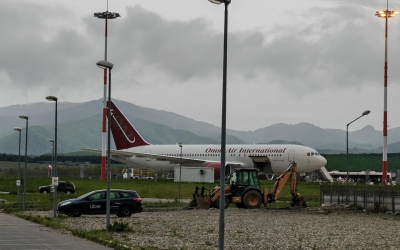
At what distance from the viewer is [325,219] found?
35.2 m

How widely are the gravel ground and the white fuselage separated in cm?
3361

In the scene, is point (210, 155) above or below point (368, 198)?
above

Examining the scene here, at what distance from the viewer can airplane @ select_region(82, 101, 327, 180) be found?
75500 millimetres

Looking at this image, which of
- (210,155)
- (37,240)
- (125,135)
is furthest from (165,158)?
(37,240)

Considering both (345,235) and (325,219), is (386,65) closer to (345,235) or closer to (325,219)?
(325,219)

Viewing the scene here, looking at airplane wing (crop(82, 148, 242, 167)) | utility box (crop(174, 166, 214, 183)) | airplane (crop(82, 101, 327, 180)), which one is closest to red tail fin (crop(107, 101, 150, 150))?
airplane (crop(82, 101, 327, 180))

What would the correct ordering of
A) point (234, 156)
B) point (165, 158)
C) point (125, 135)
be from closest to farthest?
point (234, 156) < point (165, 158) < point (125, 135)

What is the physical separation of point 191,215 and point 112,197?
A: 4114 millimetres

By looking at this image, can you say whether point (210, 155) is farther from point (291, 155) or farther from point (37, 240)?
point (37, 240)

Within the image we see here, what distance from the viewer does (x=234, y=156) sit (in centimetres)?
8012

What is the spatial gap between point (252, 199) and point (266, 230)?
15389mm

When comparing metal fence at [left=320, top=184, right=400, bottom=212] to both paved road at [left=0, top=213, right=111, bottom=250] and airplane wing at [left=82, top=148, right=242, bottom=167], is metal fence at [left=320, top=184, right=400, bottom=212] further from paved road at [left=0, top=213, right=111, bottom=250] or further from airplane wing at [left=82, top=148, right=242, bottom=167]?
airplane wing at [left=82, top=148, right=242, bottom=167]

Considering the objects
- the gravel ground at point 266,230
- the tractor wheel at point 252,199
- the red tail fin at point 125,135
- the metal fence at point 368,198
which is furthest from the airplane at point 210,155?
the gravel ground at point 266,230

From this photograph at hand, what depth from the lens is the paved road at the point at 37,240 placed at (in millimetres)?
22000
